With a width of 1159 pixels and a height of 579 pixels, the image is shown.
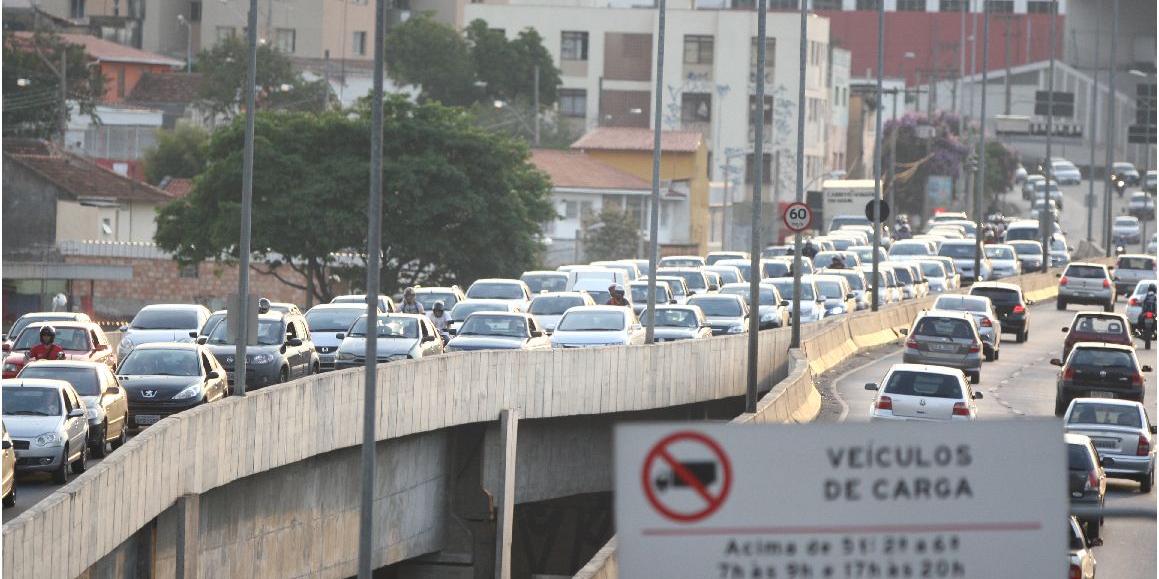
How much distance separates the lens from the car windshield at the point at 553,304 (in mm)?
45750

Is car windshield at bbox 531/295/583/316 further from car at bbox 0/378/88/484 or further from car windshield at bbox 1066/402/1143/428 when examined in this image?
car at bbox 0/378/88/484

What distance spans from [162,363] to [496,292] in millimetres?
16766

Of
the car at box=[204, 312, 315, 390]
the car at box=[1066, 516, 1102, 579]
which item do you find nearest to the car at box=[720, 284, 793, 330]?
the car at box=[204, 312, 315, 390]

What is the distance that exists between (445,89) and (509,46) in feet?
14.4

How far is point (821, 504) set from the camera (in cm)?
804

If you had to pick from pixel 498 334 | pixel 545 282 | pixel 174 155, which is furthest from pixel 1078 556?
pixel 174 155

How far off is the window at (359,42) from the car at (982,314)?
270ft

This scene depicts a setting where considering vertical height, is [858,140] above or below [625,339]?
above

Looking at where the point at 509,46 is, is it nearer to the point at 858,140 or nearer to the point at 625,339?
the point at 858,140

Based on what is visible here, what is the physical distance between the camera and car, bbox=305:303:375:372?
130 feet

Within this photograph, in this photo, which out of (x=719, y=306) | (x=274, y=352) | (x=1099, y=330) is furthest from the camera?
(x=1099, y=330)

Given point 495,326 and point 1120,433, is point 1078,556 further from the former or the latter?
point 495,326

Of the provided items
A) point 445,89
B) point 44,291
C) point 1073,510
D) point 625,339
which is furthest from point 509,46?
point 1073,510

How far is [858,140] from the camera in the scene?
13700 centimetres
